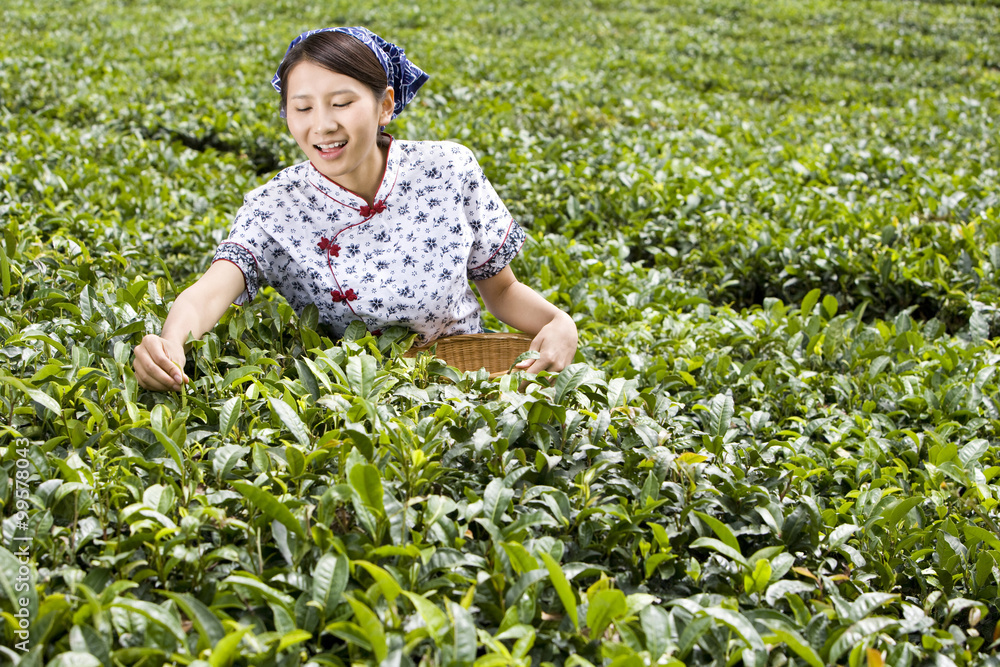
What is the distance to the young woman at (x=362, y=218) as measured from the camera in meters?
2.31

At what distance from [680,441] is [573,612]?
0.76 m

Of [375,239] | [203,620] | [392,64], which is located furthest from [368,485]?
[392,64]

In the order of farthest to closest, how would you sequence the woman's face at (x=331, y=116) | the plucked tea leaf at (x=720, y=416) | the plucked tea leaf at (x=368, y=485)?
1. the woman's face at (x=331, y=116)
2. the plucked tea leaf at (x=720, y=416)
3. the plucked tea leaf at (x=368, y=485)

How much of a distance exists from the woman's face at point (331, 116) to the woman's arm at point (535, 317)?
68 cm

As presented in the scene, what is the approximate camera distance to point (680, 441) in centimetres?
203

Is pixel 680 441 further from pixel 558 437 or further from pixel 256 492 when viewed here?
pixel 256 492

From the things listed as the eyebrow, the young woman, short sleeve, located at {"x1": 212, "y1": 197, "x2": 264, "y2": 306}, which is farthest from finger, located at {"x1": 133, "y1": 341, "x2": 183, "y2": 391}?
the eyebrow

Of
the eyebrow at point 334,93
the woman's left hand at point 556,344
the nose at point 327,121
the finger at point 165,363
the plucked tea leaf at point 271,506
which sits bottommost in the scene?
the woman's left hand at point 556,344

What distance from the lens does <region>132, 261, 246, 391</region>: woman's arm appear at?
6.35 feet

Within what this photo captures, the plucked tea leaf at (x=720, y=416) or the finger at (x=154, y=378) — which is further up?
the finger at (x=154, y=378)

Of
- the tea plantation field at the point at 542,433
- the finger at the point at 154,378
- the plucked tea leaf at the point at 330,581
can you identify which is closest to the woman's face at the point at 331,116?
the tea plantation field at the point at 542,433

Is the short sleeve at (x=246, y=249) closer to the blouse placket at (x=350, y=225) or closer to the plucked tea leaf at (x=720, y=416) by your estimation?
the blouse placket at (x=350, y=225)

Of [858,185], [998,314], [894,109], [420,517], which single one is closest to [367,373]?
[420,517]

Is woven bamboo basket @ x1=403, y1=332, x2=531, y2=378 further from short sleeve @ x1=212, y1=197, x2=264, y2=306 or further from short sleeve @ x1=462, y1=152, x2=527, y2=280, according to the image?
short sleeve @ x1=212, y1=197, x2=264, y2=306
